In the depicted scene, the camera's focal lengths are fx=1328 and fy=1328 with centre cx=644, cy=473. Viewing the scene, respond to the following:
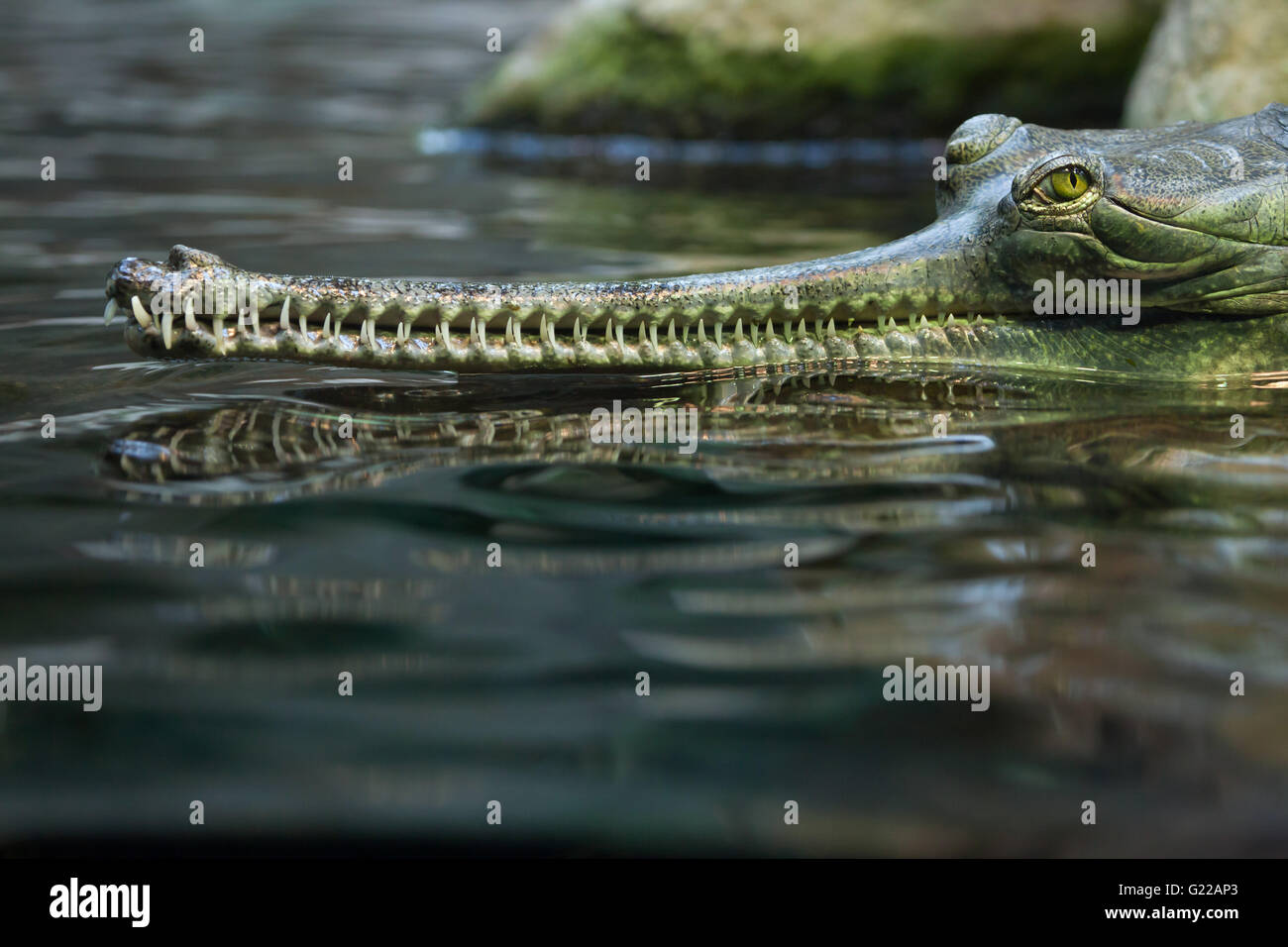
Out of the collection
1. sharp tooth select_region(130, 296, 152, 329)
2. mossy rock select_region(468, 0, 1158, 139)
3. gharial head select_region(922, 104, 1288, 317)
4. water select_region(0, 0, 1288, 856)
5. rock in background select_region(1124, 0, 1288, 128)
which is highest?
mossy rock select_region(468, 0, 1158, 139)

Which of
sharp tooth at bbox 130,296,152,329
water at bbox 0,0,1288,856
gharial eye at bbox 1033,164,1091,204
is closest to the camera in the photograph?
water at bbox 0,0,1288,856

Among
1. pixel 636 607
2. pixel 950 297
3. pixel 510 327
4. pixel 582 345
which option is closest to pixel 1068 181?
pixel 950 297

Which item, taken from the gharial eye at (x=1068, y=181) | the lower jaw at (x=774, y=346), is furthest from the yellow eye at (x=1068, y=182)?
the lower jaw at (x=774, y=346)

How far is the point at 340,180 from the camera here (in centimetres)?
941

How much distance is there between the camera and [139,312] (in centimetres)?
391

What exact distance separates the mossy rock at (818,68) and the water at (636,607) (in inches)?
Result: 257

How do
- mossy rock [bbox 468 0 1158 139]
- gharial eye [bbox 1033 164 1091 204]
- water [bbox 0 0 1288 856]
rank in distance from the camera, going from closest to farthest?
water [bbox 0 0 1288 856]
gharial eye [bbox 1033 164 1091 204]
mossy rock [bbox 468 0 1158 139]

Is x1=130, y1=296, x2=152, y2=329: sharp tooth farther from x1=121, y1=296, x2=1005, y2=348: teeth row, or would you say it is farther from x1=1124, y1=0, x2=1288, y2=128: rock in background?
x1=1124, y1=0, x2=1288, y2=128: rock in background

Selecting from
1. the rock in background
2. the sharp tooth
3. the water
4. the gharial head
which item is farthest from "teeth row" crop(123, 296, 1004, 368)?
the rock in background

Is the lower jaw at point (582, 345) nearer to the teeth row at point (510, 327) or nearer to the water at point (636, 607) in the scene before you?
the teeth row at point (510, 327)

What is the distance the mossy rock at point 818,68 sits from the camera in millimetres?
10570

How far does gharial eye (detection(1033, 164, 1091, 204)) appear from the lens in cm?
432

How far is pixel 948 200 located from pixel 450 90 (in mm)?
10323

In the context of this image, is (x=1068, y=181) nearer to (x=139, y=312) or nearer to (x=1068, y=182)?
(x=1068, y=182)
